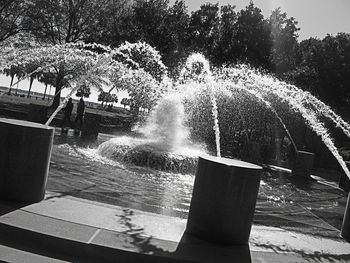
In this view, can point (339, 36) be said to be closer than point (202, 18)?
Yes

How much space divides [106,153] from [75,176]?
12.1 feet

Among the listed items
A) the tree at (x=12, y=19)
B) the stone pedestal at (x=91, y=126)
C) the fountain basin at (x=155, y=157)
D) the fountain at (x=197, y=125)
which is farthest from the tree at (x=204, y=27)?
the fountain basin at (x=155, y=157)

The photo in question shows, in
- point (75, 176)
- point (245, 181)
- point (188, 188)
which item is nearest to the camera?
point (245, 181)

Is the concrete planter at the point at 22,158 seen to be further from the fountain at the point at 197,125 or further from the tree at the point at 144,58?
the tree at the point at 144,58

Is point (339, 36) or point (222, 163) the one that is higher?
point (339, 36)

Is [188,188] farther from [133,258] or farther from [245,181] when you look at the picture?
[133,258]

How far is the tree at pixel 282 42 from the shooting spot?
1388 inches

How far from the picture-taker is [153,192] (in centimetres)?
736

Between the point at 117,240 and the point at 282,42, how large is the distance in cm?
3473

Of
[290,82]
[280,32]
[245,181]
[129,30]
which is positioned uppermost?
[280,32]

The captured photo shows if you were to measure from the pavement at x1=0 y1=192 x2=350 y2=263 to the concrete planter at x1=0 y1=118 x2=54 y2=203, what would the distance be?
0.23 meters

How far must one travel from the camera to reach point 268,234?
5.41 meters

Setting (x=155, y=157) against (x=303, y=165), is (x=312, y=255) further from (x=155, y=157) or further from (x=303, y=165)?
(x=303, y=165)

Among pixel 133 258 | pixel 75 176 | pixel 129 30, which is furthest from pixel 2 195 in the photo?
pixel 129 30
